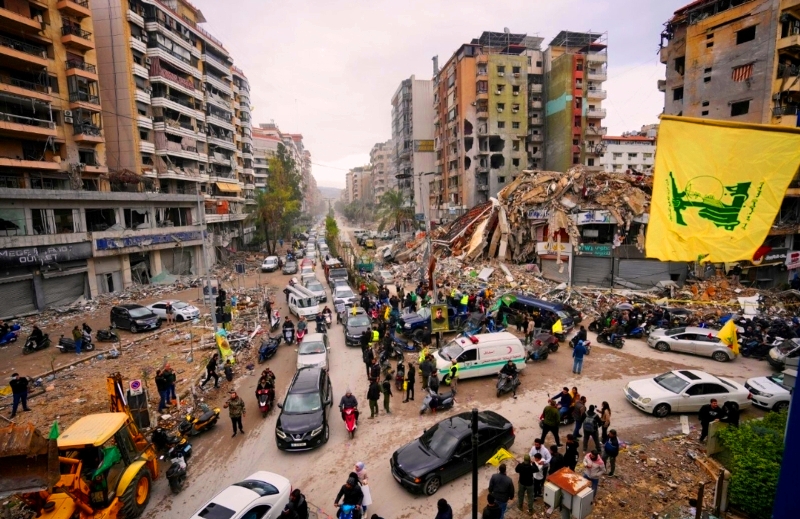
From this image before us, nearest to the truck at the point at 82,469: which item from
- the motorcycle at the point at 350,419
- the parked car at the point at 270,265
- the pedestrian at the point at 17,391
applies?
the motorcycle at the point at 350,419

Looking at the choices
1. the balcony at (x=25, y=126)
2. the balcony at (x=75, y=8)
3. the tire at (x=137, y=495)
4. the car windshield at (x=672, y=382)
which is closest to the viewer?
the tire at (x=137, y=495)

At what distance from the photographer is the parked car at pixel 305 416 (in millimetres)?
10867

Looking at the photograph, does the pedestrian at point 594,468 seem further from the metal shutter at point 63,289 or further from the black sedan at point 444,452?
the metal shutter at point 63,289

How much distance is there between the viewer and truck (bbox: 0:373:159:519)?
6.50 metres

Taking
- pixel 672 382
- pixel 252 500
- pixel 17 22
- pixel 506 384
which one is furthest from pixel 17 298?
pixel 672 382

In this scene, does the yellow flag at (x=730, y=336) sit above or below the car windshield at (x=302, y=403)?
above

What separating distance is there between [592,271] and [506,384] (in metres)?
18.2

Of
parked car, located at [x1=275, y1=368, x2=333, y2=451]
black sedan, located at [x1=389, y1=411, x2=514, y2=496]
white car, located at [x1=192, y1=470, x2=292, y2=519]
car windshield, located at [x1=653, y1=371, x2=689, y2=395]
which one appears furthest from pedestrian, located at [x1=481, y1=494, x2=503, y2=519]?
car windshield, located at [x1=653, y1=371, x2=689, y2=395]

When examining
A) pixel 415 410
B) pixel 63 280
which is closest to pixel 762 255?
pixel 415 410

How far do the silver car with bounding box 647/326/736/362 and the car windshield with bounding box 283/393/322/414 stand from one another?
1509cm

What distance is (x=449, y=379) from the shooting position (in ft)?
47.9

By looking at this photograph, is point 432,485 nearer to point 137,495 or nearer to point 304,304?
point 137,495

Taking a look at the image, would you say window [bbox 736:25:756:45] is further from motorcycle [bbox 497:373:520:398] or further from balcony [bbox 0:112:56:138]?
balcony [bbox 0:112:56:138]

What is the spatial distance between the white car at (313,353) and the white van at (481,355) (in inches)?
181
